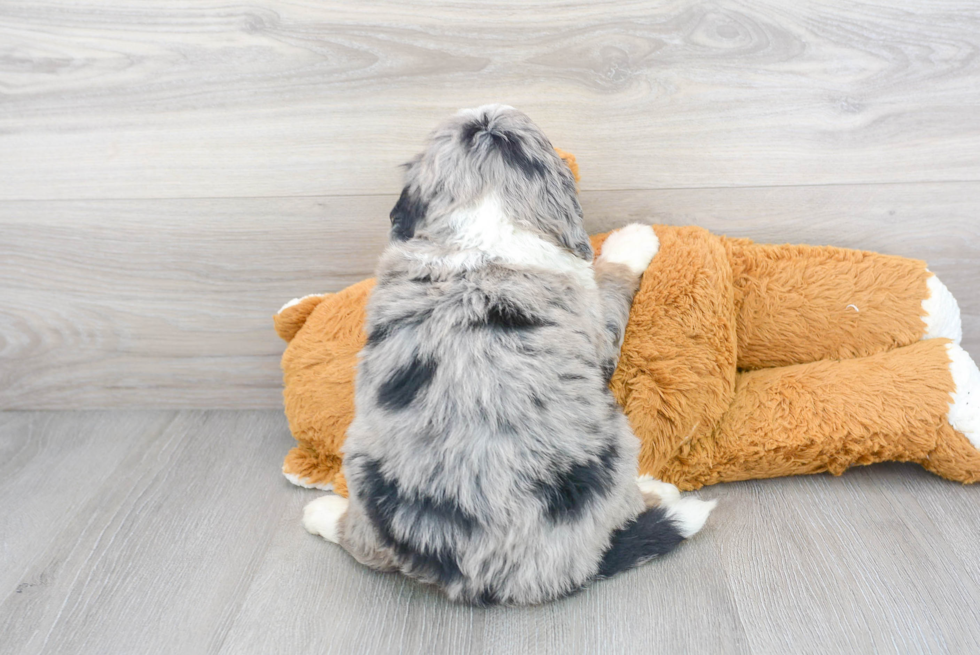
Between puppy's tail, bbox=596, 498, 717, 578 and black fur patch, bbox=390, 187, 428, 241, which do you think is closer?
puppy's tail, bbox=596, 498, 717, 578

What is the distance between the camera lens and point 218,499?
Answer: 1916 millimetres

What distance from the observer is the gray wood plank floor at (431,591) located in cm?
140

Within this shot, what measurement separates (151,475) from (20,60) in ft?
4.10

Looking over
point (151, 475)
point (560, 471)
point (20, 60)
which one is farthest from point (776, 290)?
point (20, 60)

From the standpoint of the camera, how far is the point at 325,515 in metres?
1.70

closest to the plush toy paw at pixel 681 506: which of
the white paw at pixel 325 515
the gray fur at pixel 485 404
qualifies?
the gray fur at pixel 485 404

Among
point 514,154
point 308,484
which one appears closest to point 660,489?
point 514,154

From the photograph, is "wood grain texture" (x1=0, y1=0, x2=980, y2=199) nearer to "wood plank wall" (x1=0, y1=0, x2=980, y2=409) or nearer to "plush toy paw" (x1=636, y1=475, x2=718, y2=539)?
"wood plank wall" (x1=0, y1=0, x2=980, y2=409)

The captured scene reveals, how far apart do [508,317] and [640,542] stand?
22.9 inches

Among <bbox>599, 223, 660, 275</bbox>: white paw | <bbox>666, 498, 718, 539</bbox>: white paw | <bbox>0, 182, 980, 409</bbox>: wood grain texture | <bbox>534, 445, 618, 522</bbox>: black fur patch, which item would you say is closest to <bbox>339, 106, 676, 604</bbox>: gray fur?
→ <bbox>534, 445, 618, 522</bbox>: black fur patch

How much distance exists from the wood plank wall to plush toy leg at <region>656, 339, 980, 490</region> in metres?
0.44

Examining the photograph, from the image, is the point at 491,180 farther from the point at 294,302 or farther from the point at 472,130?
the point at 294,302

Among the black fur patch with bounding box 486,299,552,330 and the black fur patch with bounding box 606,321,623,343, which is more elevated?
the black fur patch with bounding box 486,299,552,330

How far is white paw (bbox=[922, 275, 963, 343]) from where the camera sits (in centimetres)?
183
